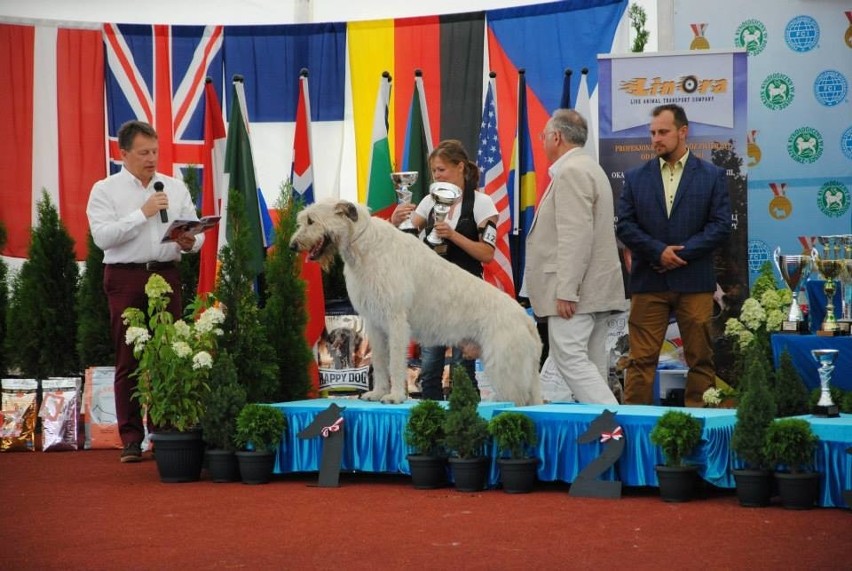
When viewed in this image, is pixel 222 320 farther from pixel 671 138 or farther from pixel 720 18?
pixel 720 18

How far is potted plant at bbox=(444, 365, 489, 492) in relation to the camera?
19.7 ft

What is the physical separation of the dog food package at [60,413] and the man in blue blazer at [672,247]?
4.20 metres

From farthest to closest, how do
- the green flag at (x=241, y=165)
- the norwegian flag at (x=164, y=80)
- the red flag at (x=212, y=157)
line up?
the norwegian flag at (x=164, y=80), the red flag at (x=212, y=157), the green flag at (x=241, y=165)

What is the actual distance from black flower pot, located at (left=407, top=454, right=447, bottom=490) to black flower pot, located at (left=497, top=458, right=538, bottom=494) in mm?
376

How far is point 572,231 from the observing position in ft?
22.3

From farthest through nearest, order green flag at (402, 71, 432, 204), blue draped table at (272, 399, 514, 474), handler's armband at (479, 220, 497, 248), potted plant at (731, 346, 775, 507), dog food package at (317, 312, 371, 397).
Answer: green flag at (402, 71, 432, 204) < dog food package at (317, 312, 371, 397) < handler's armband at (479, 220, 497, 248) < blue draped table at (272, 399, 514, 474) < potted plant at (731, 346, 775, 507)

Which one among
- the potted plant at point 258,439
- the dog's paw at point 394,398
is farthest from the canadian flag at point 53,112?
the dog's paw at point 394,398

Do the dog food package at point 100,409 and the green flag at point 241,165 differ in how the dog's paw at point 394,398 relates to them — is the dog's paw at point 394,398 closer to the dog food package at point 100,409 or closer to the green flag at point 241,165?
the dog food package at point 100,409

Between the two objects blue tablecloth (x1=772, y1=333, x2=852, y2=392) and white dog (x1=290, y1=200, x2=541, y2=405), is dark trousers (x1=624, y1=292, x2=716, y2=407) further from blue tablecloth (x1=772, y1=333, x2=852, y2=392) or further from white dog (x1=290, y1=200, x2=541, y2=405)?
white dog (x1=290, y1=200, x2=541, y2=405)

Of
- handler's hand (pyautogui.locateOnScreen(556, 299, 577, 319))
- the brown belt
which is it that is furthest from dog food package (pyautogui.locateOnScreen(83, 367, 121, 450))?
handler's hand (pyautogui.locateOnScreen(556, 299, 577, 319))

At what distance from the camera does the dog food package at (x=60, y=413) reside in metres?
8.46

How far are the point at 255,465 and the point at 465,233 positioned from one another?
7.17 feet

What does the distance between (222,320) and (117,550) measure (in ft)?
8.55

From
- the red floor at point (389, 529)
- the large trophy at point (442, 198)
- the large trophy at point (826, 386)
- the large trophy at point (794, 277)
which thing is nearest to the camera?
the red floor at point (389, 529)
